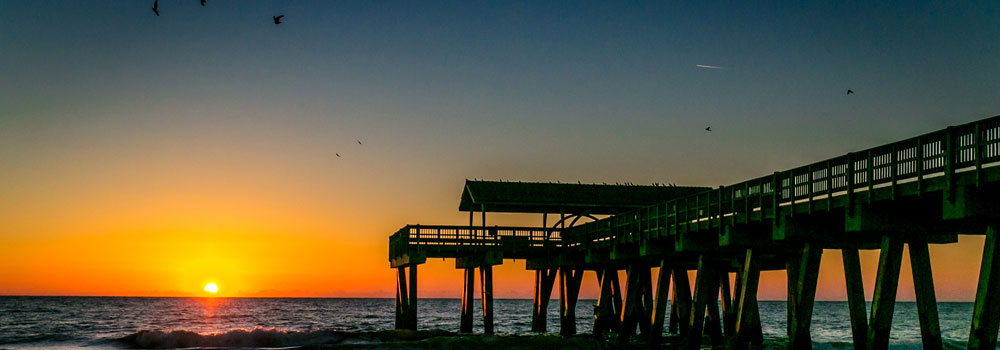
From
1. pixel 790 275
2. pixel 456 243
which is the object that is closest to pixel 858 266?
pixel 790 275

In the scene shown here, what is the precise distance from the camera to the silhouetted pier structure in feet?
53.6

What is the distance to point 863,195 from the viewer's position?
18.8 meters

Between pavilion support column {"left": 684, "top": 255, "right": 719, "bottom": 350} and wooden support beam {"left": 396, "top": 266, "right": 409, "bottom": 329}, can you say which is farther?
wooden support beam {"left": 396, "top": 266, "right": 409, "bottom": 329}

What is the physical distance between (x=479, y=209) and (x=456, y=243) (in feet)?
20.5

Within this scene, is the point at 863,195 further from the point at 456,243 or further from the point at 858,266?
the point at 456,243

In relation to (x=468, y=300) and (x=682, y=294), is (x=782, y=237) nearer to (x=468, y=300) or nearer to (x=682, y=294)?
(x=682, y=294)

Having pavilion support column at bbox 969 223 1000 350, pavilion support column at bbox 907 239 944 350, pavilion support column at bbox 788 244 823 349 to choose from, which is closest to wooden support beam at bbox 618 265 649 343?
pavilion support column at bbox 788 244 823 349

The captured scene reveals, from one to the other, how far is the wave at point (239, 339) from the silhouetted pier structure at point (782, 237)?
22.4 ft

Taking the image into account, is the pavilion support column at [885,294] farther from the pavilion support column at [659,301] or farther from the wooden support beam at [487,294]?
the wooden support beam at [487,294]

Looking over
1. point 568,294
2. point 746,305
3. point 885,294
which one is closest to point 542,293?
point 568,294

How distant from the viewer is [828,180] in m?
20.1

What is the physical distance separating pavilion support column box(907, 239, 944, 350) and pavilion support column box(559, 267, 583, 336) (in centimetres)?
2164

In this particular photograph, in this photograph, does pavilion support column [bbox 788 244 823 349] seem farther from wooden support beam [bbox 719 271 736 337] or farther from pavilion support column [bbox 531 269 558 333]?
pavilion support column [bbox 531 269 558 333]

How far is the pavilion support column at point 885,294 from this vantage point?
18312mm
